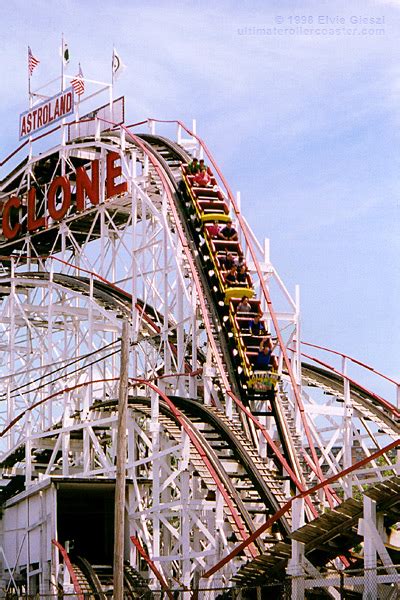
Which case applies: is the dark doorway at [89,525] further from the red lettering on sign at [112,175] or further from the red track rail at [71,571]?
the red lettering on sign at [112,175]

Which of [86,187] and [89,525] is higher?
[86,187]

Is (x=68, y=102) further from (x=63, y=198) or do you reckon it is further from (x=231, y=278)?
(x=231, y=278)

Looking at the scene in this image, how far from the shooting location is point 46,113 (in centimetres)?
4303

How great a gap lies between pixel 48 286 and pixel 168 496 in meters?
10.3

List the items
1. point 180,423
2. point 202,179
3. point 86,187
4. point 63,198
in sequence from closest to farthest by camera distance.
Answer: point 180,423 < point 202,179 < point 86,187 < point 63,198

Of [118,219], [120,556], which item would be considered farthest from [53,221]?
[120,556]

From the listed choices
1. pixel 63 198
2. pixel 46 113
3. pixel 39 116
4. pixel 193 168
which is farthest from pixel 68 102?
pixel 193 168

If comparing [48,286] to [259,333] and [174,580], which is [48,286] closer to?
[259,333]

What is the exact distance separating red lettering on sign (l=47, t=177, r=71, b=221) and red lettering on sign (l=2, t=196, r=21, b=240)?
2.20 metres

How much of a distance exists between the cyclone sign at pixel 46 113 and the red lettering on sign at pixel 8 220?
235 cm

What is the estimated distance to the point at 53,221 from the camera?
1656 inches

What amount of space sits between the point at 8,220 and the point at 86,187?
5.35 m

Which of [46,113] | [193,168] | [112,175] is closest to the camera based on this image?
[193,168]

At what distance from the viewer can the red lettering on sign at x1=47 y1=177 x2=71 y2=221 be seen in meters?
40.6
